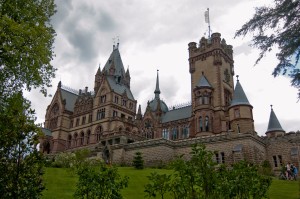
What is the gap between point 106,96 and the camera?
6044 centimetres

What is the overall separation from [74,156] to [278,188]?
67.4 feet

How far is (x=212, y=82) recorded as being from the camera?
4991cm

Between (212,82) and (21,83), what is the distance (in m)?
35.7

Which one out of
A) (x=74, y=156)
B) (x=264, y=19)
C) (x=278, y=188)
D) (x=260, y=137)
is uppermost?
(x=264, y=19)

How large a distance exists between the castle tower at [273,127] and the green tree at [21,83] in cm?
3665

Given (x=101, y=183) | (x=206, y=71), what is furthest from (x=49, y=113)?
(x=101, y=183)

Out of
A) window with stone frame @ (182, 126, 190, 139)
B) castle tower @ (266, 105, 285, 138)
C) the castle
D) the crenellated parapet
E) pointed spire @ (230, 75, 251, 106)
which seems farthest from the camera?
window with stone frame @ (182, 126, 190, 139)

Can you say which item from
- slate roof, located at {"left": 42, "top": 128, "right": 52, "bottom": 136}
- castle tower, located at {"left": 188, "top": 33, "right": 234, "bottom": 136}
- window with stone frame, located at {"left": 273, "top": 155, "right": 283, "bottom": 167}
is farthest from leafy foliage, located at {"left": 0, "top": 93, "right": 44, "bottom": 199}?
slate roof, located at {"left": 42, "top": 128, "right": 52, "bottom": 136}

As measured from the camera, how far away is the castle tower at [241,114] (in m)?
41.0

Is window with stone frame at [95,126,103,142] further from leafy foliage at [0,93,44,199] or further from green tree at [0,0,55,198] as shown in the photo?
leafy foliage at [0,93,44,199]

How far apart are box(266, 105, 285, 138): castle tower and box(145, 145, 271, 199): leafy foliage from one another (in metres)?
38.0

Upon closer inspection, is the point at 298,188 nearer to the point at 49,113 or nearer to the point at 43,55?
the point at 43,55

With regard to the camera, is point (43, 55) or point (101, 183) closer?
point (101, 183)

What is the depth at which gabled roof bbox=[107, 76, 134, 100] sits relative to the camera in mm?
61975
